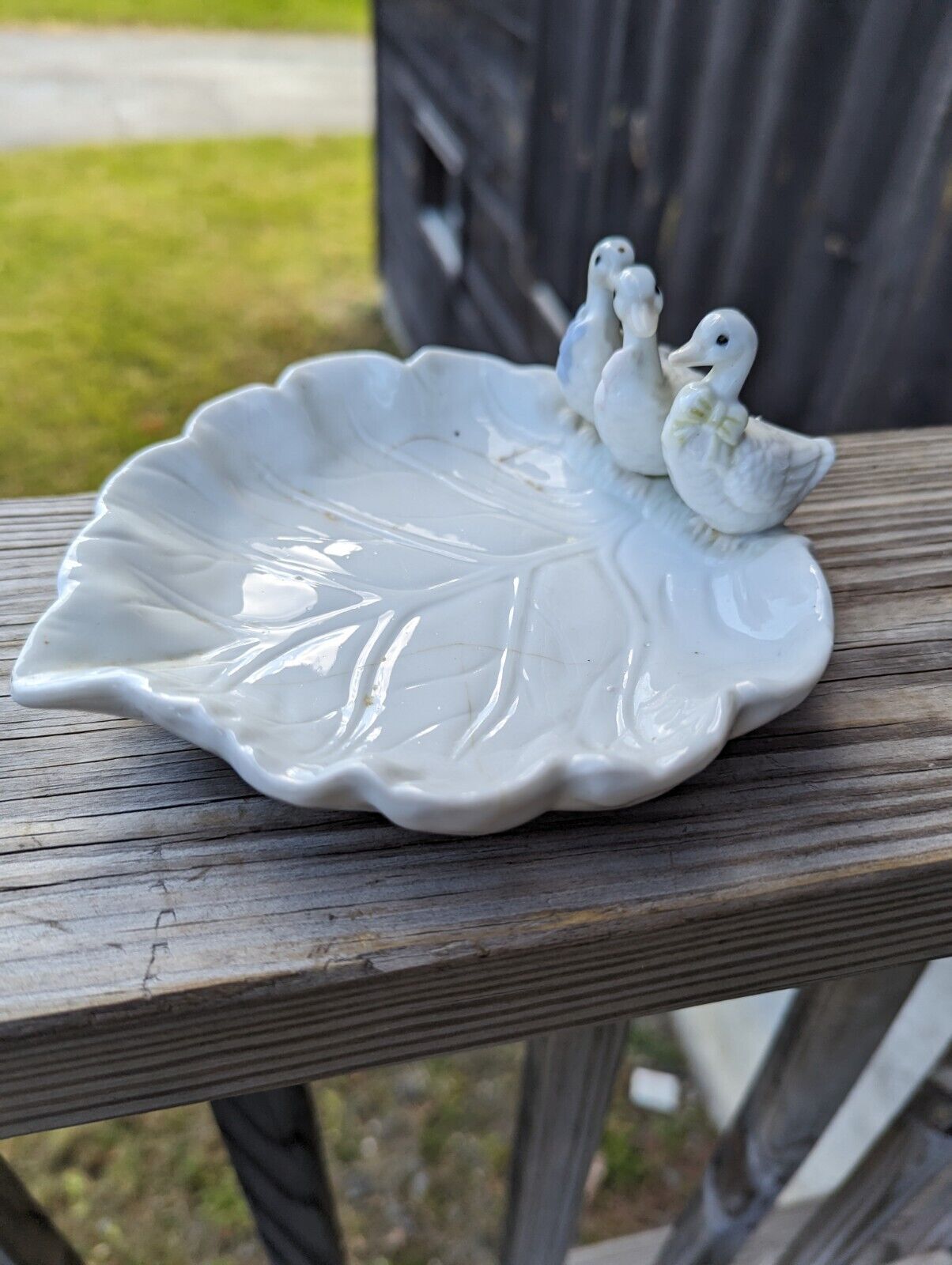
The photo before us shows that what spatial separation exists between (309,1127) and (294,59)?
736 cm

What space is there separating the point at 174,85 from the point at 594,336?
6552 millimetres

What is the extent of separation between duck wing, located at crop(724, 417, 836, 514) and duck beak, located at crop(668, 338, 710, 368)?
0.05 metres

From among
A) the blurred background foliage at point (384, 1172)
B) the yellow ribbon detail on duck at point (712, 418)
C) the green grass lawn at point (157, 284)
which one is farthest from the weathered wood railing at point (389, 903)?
the green grass lawn at point (157, 284)

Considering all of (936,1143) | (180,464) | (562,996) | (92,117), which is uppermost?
(180,464)

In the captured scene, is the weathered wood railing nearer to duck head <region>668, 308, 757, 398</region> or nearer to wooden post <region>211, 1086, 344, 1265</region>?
wooden post <region>211, 1086, 344, 1265</region>

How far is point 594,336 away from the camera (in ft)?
2.18

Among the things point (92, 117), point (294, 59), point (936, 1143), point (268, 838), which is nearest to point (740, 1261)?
point (936, 1143)

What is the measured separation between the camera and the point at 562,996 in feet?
1.53

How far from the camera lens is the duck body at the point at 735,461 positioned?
1.86 feet

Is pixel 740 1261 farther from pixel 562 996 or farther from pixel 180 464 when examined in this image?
pixel 180 464

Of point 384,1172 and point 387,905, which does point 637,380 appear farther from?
point 384,1172

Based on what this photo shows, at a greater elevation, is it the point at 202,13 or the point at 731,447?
the point at 731,447

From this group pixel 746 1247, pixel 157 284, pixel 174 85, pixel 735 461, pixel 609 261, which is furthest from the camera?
pixel 174 85

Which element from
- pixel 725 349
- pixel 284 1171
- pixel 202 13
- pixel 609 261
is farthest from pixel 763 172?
pixel 202 13
